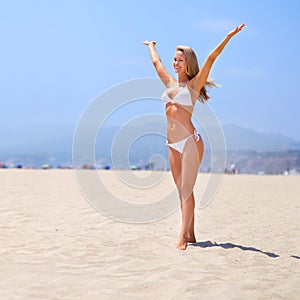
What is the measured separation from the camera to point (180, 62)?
657 centimetres

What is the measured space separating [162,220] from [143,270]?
4.27 m

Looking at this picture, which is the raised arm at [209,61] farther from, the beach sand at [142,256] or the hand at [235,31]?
the beach sand at [142,256]

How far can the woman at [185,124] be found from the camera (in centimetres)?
644

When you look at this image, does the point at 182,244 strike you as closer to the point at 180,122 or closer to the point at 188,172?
the point at 188,172

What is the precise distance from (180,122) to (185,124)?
0.22ft

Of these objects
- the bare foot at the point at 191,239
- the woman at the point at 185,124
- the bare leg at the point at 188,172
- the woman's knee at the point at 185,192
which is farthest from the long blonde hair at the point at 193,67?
the bare foot at the point at 191,239

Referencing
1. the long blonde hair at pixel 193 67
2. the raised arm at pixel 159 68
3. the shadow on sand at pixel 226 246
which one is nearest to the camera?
the shadow on sand at pixel 226 246

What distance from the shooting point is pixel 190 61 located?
6.57m

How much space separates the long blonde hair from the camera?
21.5 feet

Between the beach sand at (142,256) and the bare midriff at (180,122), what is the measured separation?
140 centimetres

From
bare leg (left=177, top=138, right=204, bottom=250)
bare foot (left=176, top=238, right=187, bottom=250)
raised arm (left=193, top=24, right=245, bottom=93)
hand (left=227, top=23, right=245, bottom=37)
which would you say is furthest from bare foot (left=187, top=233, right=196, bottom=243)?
hand (left=227, top=23, right=245, bottom=37)

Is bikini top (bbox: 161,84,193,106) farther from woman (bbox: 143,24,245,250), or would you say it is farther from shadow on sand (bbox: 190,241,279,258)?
shadow on sand (bbox: 190,241,279,258)

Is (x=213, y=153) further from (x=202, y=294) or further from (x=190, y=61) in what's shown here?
(x=202, y=294)

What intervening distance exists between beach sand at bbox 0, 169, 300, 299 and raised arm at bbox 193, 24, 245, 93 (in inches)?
81.1
